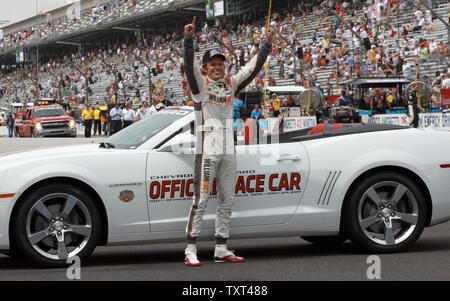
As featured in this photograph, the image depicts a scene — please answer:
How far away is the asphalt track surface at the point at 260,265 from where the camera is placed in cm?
520

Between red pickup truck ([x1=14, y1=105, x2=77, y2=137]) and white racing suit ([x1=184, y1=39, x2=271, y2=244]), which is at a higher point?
white racing suit ([x1=184, y1=39, x2=271, y2=244])

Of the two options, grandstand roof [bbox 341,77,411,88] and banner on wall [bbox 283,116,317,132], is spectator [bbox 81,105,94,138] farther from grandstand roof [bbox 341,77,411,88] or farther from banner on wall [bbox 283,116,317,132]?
grandstand roof [bbox 341,77,411,88]

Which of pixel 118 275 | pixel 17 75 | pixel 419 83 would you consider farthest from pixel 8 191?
pixel 17 75

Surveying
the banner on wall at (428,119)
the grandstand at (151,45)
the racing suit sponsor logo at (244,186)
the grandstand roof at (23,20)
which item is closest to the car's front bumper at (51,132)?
the grandstand at (151,45)

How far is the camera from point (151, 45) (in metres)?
59.8

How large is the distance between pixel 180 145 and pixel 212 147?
35 cm

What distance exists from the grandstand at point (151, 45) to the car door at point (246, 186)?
22.9 m

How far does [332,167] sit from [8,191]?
264 cm

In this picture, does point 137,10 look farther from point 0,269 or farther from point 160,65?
point 0,269

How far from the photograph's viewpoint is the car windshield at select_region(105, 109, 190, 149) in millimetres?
6016

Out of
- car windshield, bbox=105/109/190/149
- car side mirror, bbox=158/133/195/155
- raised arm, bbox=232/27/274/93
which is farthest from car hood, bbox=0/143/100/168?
raised arm, bbox=232/27/274/93

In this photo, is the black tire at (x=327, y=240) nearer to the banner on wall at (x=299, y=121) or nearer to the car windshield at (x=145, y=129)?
the car windshield at (x=145, y=129)

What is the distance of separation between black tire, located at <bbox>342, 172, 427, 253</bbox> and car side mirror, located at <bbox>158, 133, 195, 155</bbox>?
1429 mm

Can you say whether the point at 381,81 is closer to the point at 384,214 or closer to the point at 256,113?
the point at 256,113
